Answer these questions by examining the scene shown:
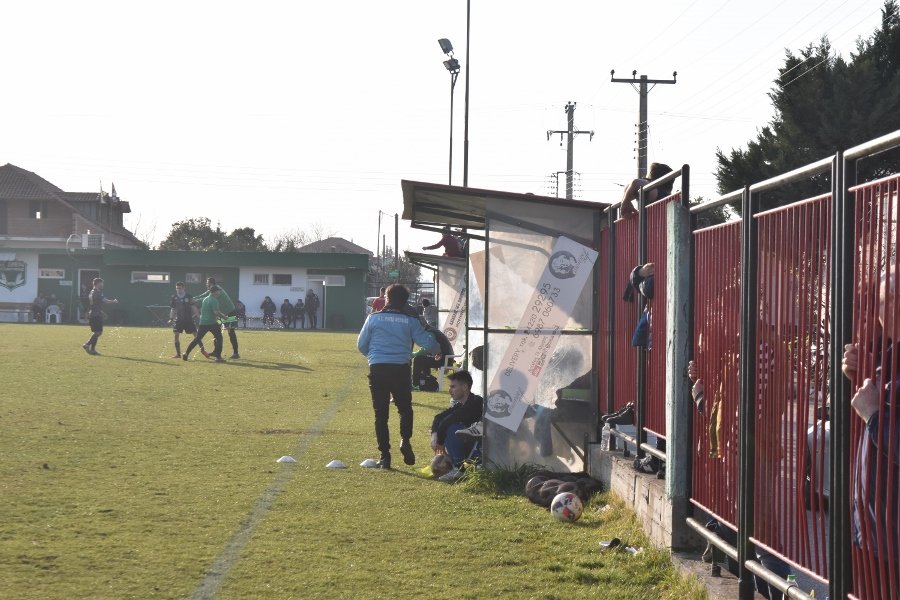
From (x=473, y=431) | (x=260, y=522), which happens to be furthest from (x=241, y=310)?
(x=260, y=522)

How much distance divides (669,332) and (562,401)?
3.56 metres

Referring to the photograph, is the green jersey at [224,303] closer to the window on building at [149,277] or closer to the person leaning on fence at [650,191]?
the person leaning on fence at [650,191]

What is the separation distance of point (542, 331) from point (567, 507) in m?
2.44

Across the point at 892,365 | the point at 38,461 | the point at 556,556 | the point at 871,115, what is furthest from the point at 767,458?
the point at 871,115

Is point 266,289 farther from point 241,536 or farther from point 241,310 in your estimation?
point 241,536

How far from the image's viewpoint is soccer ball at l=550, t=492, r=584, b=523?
312 inches

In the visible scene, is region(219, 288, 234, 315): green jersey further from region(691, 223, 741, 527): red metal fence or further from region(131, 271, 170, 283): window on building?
region(131, 271, 170, 283): window on building

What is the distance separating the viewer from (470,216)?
1317 centimetres

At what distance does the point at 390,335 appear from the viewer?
1099 cm

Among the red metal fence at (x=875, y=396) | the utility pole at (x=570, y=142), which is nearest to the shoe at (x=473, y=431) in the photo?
the red metal fence at (x=875, y=396)

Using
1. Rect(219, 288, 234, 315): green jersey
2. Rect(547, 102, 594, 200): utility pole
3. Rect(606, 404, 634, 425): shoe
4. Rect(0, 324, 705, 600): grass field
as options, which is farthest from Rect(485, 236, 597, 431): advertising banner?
Rect(547, 102, 594, 200): utility pole

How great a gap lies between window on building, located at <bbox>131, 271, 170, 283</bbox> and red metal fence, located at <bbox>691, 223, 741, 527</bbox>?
58.7 meters

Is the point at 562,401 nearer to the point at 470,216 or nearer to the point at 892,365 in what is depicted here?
the point at 470,216

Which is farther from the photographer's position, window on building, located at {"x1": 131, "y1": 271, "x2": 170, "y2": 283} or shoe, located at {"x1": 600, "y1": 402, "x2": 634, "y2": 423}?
window on building, located at {"x1": 131, "y1": 271, "x2": 170, "y2": 283}
